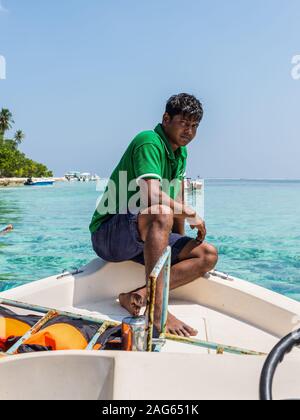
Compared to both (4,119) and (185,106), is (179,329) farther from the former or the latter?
(4,119)

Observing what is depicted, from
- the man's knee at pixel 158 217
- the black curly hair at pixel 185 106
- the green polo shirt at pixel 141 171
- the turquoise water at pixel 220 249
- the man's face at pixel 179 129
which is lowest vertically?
the turquoise water at pixel 220 249

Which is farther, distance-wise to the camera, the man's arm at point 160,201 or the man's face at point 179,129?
the man's face at point 179,129

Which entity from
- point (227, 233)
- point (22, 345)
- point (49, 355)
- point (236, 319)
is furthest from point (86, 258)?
point (49, 355)

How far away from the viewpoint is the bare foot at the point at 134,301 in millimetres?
2145

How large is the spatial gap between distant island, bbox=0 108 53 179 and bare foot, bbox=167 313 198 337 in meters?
40.4

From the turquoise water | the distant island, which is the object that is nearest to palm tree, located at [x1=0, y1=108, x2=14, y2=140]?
the distant island

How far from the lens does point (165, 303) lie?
1402mm

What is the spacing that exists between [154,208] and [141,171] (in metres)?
0.20

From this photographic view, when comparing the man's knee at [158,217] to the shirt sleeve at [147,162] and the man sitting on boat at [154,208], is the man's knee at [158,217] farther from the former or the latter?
the shirt sleeve at [147,162]

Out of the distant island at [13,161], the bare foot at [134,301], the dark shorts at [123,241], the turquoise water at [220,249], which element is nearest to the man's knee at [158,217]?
the dark shorts at [123,241]

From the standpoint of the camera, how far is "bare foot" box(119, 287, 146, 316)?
2.14 meters

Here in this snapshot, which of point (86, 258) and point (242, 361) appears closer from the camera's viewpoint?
point (242, 361)
